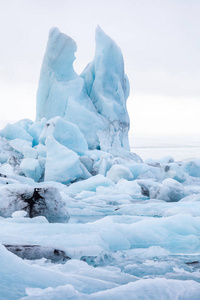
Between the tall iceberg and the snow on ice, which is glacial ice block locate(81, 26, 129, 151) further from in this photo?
the snow on ice

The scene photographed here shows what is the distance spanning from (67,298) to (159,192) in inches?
219

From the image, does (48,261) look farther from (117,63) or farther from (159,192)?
(117,63)

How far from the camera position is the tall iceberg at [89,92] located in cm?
1553

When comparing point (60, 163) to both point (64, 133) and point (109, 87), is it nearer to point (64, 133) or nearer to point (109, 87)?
point (64, 133)

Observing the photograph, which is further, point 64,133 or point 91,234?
point 64,133

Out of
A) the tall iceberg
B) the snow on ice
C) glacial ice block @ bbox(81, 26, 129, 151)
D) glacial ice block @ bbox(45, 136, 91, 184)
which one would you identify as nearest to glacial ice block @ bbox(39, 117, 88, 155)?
the snow on ice

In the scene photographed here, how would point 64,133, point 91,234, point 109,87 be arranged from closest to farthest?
point 91,234 → point 64,133 → point 109,87

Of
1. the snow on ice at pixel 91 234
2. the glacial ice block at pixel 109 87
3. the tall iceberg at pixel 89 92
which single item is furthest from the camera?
the glacial ice block at pixel 109 87

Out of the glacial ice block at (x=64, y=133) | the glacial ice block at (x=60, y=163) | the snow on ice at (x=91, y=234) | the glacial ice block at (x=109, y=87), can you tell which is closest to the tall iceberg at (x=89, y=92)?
the glacial ice block at (x=109, y=87)

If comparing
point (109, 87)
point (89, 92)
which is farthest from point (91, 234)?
point (89, 92)

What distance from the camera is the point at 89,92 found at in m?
17.2

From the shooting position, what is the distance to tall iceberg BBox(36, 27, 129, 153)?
1553 cm

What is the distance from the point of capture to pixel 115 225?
2.96 m

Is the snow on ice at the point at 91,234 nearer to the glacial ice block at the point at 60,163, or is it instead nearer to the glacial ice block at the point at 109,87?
the glacial ice block at the point at 60,163
